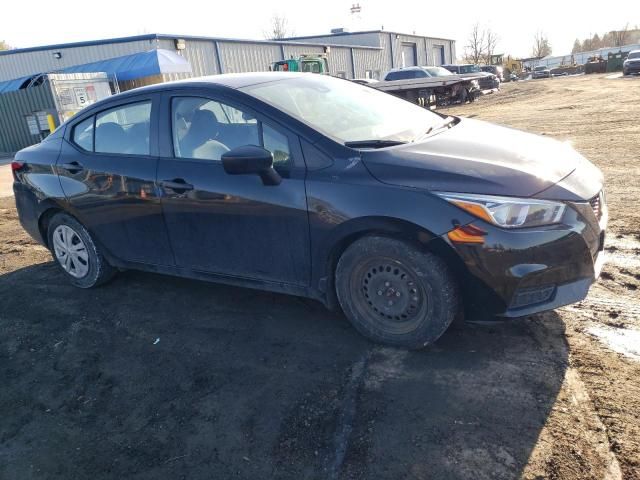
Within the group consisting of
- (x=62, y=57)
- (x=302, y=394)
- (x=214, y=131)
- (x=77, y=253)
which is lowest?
(x=302, y=394)

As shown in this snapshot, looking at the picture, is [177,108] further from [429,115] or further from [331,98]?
[429,115]

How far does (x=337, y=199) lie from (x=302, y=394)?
3.69 ft

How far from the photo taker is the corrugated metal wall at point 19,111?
1808cm

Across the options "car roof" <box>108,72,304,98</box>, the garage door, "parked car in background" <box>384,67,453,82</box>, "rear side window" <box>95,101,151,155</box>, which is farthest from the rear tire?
the garage door

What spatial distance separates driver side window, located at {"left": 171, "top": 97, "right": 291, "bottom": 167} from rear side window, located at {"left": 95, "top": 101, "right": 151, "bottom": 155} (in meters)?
0.30

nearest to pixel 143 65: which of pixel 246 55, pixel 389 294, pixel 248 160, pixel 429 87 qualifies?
pixel 246 55

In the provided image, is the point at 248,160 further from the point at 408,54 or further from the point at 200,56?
the point at 408,54

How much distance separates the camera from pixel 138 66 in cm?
2069

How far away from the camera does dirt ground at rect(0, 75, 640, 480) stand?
7.61ft

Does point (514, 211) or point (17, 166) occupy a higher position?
point (17, 166)

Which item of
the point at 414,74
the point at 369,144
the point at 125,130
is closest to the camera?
the point at 369,144

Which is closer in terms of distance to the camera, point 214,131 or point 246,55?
point 214,131

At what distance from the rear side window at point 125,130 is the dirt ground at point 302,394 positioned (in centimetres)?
127

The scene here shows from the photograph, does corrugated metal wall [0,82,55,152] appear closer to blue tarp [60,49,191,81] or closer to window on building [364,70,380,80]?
blue tarp [60,49,191,81]
